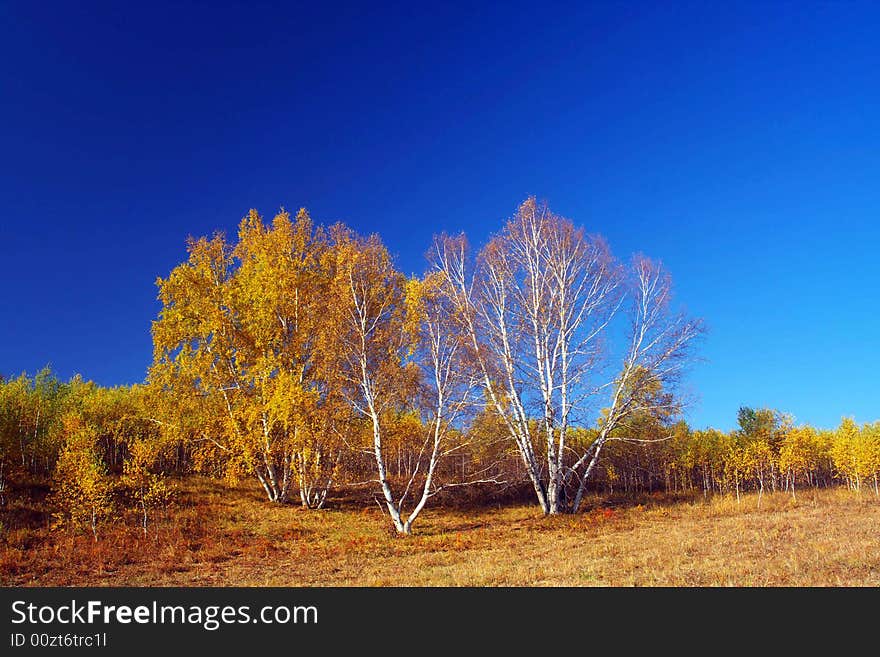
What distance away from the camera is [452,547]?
58.6 feet

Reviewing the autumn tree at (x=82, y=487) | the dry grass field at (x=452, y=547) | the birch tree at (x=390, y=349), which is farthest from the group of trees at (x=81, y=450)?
the birch tree at (x=390, y=349)

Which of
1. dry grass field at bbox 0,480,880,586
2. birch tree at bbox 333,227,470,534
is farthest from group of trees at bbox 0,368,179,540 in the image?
birch tree at bbox 333,227,470,534

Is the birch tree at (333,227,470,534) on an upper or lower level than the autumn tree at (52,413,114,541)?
upper

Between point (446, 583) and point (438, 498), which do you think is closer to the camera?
point (446, 583)

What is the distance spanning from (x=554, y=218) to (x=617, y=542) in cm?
1605

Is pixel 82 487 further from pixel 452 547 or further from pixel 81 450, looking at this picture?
pixel 452 547

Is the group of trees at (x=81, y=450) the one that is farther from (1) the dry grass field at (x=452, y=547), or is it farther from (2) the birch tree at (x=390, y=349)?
(2) the birch tree at (x=390, y=349)

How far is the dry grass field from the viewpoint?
37.6 feet

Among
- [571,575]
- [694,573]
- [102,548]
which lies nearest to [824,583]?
[694,573]

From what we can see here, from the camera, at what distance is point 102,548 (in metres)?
17.8

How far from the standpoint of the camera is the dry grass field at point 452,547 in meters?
11.5

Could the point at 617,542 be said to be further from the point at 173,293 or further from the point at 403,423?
the point at 173,293

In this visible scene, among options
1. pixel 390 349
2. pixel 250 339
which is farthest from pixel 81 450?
pixel 390 349

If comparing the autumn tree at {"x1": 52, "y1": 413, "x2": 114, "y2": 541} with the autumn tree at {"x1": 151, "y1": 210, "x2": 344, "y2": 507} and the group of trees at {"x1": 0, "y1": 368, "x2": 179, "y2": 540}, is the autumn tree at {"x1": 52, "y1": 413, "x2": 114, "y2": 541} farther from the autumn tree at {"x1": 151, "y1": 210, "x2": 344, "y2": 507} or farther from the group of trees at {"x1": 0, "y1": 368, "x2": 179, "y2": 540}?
the autumn tree at {"x1": 151, "y1": 210, "x2": 344, "y2": 507}
